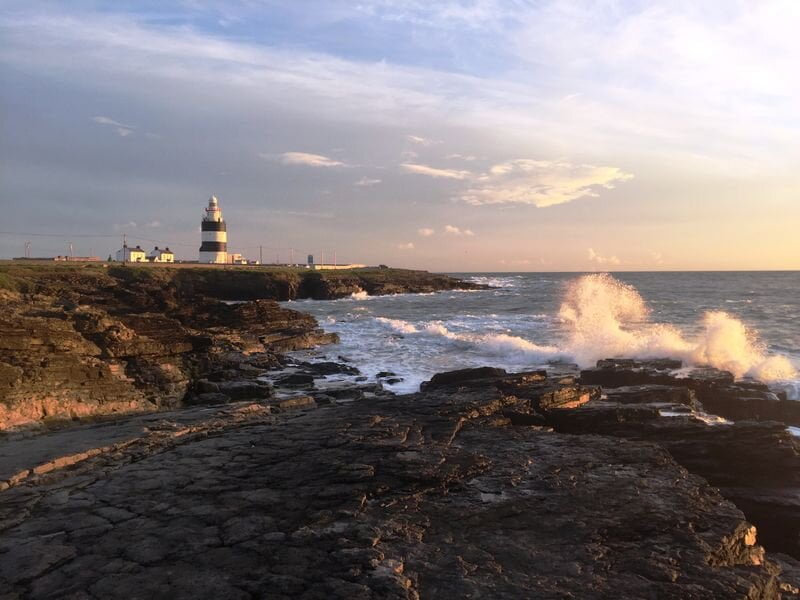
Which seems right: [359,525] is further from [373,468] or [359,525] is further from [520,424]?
[520,424]

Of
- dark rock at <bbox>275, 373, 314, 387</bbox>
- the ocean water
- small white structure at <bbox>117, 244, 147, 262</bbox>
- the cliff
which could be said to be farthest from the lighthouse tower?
dark rock at <bbox>275, 373, 314, 387</bbox>

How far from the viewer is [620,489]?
6.06 meters

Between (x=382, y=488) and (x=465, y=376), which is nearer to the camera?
(x=382, y=488)

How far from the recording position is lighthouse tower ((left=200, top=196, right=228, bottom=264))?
7625 centimetres

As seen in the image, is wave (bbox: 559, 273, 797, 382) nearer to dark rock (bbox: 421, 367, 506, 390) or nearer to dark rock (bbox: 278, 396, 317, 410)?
dark rock (bbox: 421, 367, 506, 390)

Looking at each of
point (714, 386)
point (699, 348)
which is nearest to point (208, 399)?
point (714, 386)

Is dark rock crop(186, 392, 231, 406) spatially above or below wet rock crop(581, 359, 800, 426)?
below

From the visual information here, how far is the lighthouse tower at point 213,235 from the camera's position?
7625 centimetres

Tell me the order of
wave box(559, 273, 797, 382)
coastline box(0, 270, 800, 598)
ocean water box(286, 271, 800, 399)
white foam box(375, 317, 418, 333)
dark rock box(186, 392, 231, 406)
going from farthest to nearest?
white foam box(375, 317, 418, 333)
ocean water box(286, 271, 800, 399)
wave box(559, 273, 797, 382)
dark rock box(186, 392, 231, 406)
coastline box(0, 270, 800, 598)

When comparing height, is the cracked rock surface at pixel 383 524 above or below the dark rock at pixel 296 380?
above

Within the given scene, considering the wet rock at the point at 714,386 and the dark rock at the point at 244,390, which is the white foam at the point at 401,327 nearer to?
the wet rock at the point at 714,386

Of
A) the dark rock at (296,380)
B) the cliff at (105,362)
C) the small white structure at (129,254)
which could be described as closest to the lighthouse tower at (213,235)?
the small white structure at (129,254)

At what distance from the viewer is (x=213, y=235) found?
76562mm

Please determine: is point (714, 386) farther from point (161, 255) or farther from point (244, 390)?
point (161, 255)
